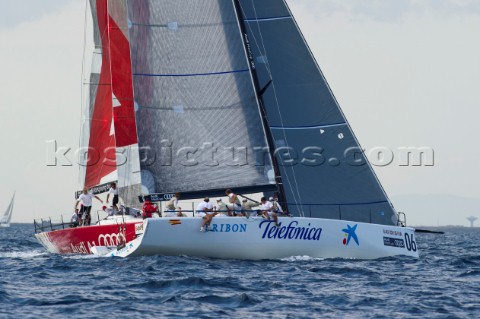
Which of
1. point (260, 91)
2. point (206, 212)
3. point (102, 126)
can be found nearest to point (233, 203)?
point (206, 212)

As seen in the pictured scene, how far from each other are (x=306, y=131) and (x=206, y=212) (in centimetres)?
484

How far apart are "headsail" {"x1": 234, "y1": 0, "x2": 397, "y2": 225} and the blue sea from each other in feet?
7.12

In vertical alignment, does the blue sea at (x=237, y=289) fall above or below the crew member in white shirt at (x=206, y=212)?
below

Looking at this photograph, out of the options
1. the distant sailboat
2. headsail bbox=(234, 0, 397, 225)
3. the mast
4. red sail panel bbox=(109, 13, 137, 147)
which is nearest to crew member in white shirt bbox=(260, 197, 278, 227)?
the mast

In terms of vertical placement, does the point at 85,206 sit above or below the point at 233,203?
above

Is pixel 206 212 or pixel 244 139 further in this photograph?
pixel 244 139

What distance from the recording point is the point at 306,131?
84.8 feet

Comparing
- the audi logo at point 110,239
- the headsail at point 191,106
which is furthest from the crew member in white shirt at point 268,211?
the audi logo at point 110,239

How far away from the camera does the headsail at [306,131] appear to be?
25.2m

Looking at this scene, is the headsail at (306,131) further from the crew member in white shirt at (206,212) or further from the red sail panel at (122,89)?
the red sail panel at (122,89)

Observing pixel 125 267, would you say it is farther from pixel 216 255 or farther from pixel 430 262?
pixel 430 262

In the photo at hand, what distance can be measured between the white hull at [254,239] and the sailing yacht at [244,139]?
0.10ft

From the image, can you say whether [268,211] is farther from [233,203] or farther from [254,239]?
[233,203]

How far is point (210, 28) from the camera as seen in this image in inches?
972
